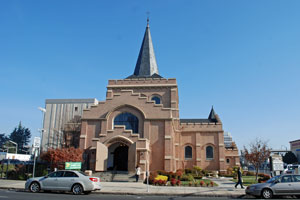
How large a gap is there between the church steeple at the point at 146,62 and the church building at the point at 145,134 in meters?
0.19

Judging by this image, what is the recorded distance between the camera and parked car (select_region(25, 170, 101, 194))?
1532 centimetres

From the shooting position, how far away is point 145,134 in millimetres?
30344

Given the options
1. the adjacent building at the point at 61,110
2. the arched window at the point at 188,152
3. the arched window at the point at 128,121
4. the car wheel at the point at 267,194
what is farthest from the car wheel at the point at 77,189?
the adjacent building at the point at 61,110

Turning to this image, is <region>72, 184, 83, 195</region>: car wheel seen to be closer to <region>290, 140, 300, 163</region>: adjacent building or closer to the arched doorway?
the arched doorway

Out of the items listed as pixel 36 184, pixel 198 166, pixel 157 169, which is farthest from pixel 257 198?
pixel 198 166

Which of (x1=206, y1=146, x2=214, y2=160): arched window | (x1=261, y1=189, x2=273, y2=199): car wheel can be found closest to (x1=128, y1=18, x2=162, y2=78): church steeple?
(x1=206, y1=146, x2=214, y2=160): arched window

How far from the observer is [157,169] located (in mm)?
29703

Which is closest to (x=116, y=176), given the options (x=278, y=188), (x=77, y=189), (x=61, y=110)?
(x=77, y=189)

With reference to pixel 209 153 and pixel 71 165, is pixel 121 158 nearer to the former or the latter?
pixel 71 165

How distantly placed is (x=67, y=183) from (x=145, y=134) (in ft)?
51.1

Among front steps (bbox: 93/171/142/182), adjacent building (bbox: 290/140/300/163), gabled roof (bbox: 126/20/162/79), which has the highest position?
gabled roof (bbox: 126/20/162/79)

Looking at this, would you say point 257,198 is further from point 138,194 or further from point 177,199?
point 138,194

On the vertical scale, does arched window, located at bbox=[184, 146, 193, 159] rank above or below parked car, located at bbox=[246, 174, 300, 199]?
above

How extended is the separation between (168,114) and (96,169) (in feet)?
34.9
